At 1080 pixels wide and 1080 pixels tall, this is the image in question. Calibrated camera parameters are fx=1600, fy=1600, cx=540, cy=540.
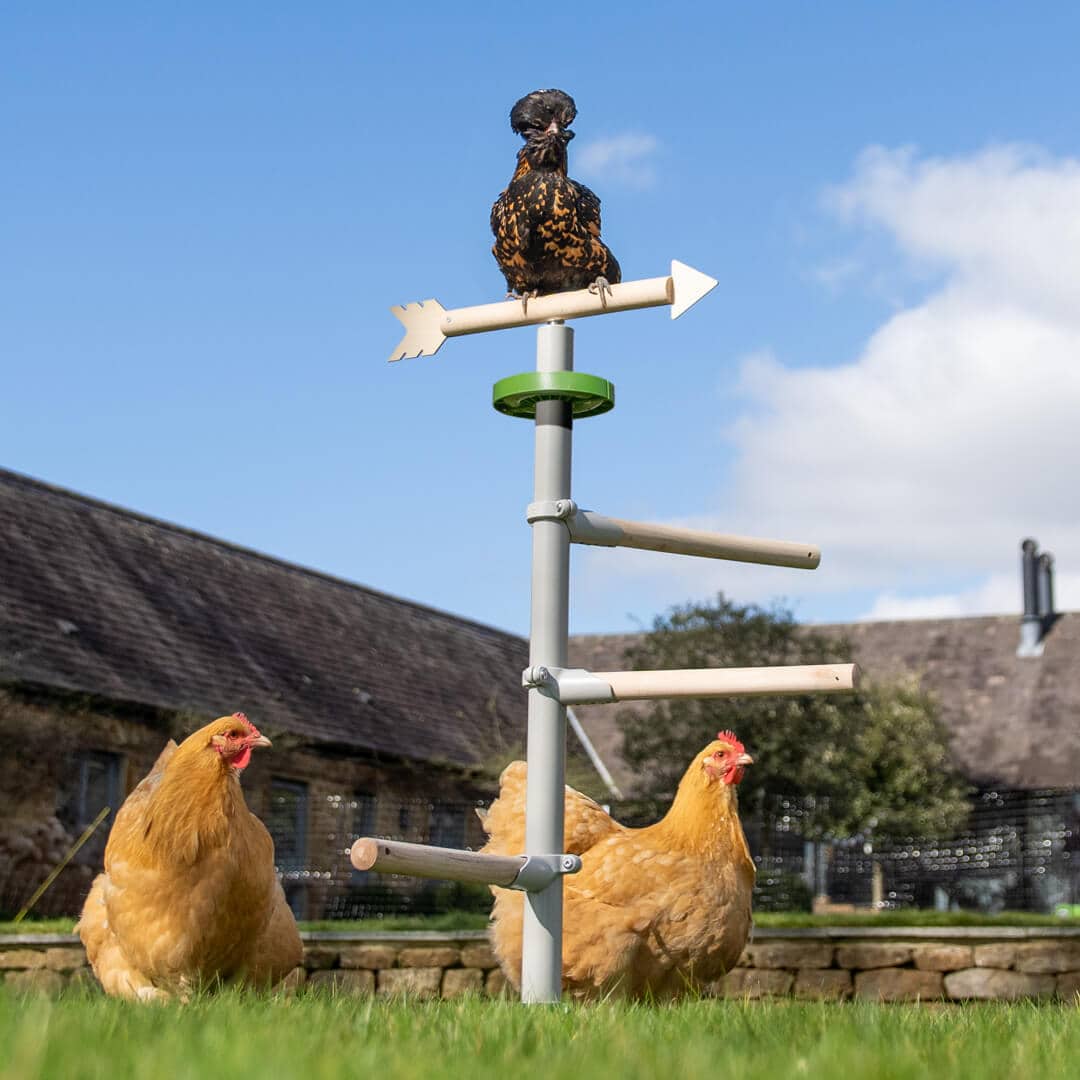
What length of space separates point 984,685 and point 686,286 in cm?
3156

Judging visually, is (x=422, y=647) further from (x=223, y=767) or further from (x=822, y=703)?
(x=223, y=767)

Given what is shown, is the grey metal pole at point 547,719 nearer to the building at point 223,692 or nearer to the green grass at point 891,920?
the green grass at point 891,920

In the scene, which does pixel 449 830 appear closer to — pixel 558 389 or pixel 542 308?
pixel 542 308

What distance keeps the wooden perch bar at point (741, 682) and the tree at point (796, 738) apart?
71.9 feet

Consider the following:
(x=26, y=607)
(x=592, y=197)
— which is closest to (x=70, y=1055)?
(x=592, y=197)

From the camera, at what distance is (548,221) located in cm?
588

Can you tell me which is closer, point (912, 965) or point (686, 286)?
point (686, 286)

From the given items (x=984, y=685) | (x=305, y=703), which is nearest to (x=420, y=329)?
(x=305, y=703)

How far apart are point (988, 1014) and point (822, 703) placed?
943 inches

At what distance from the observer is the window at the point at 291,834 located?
2084 centimetres

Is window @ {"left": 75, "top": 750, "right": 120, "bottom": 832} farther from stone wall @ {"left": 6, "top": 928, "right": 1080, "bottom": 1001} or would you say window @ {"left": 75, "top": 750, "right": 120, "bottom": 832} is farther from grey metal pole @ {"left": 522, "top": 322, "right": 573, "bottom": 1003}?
grey metal pole @ {"left": 522, "top": 322, "right": 573, "bottom": 1003}

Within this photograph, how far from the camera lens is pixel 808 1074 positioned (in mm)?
3148

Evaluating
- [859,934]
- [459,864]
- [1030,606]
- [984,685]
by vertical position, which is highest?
[1030,606]

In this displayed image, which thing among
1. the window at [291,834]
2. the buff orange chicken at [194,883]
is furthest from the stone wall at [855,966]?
the window at [291,834]
